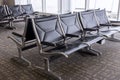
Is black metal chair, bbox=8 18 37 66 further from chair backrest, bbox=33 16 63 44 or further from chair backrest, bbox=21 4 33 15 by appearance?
chair backrest, bbox=21 4 33 15

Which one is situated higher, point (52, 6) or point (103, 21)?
point (52, 6)

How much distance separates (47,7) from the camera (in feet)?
25.4

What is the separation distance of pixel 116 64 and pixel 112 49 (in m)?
0.88

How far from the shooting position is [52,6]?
7512 millimetres

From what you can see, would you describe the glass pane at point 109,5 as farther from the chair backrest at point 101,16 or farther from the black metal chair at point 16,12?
A: the black metal chair at point 16,12

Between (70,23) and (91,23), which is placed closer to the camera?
(70,23)

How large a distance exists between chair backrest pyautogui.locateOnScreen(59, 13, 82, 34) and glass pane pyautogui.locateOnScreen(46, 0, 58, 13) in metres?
3.91

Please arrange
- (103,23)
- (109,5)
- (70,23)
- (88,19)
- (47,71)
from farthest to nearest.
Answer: (109,5) → (103,23) → (88,19) → (70,23) → (47,71)

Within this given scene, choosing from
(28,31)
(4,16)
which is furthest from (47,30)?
(4,16)

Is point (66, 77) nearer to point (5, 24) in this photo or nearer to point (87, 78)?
point (87, 78)

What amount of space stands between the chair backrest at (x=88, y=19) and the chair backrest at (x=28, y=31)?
1228mm

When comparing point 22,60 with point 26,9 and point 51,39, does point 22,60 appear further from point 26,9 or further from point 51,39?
point 26,9

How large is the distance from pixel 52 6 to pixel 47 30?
4.85 m

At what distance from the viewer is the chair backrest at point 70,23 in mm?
3213
